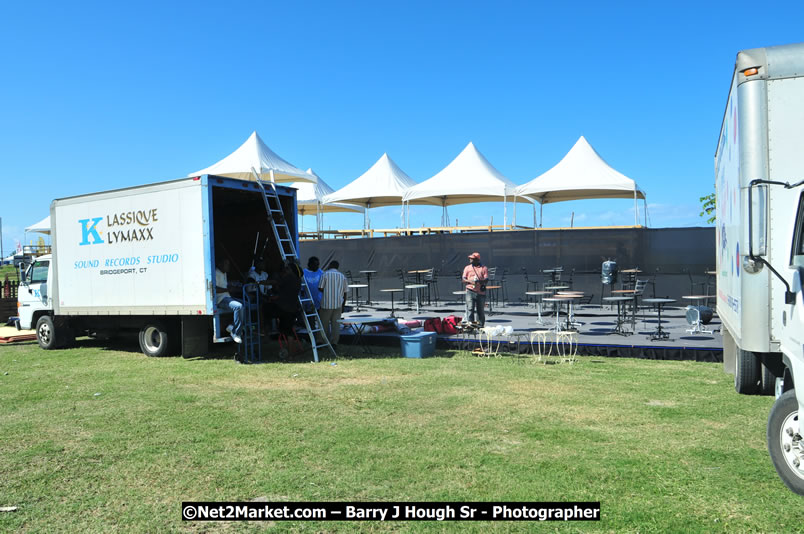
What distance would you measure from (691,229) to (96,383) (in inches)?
569

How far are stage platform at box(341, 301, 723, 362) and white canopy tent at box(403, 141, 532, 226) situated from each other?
5.64 metres

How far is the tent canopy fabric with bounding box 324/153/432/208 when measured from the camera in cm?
2412

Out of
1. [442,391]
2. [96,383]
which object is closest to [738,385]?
[442,391]

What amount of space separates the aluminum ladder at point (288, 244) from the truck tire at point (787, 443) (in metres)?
7.03

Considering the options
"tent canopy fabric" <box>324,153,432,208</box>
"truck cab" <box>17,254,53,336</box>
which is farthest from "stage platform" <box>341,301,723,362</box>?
"tent canopy fabric" <box>324,153,432,208</box>

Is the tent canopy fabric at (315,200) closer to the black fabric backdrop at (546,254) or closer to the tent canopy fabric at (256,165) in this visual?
the tent canopy fabric at (256,165)

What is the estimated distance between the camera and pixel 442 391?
7.42 metres

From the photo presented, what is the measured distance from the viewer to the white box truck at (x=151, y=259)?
987 centimetres

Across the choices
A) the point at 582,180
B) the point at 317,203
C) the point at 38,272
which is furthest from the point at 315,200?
the point at 38,272

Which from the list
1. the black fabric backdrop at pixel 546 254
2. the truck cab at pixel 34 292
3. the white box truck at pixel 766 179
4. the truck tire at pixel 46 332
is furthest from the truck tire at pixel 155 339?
the black fabric backdrop at pixel 546 254

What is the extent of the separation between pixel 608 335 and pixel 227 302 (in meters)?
6.71

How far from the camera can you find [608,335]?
11.3 metres

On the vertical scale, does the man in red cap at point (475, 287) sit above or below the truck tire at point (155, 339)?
above

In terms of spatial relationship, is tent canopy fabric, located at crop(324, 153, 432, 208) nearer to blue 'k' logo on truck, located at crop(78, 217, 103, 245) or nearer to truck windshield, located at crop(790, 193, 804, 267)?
blue 'k' logo on truck, located at crop(78, 217, 103, 245)
